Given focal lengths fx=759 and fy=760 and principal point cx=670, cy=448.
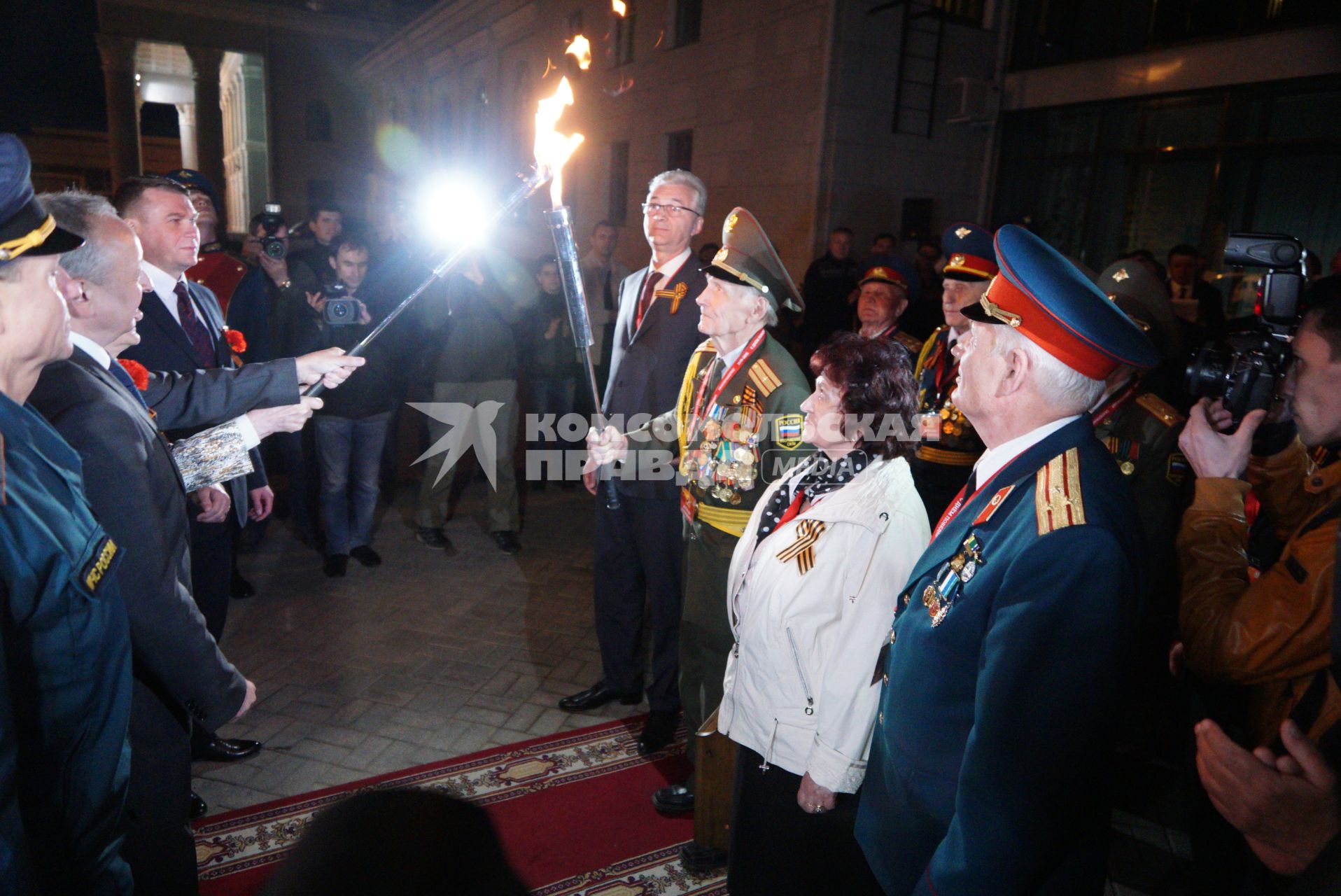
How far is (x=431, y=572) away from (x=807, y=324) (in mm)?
5646

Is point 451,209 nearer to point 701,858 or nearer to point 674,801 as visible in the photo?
point 674,801

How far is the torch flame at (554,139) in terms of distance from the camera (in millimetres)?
3504

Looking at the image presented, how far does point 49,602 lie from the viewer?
4.83 feet

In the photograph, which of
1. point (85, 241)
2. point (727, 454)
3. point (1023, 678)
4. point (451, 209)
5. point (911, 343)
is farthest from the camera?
point (451, 209)

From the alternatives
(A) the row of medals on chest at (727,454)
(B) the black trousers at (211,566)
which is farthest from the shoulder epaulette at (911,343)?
(B) the black trousers at (211,566)

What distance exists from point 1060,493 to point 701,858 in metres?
2.15

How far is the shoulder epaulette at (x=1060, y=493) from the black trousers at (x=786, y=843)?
99cm

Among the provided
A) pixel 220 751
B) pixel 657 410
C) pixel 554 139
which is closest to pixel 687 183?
pixel 554 139

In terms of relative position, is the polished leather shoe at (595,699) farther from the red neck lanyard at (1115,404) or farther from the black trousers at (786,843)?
the red neck lanyard at (1115,404)

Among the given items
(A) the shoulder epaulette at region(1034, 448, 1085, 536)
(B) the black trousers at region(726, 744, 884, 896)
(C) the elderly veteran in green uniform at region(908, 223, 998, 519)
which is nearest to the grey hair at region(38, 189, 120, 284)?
(B) the black trousers at region(726, 744, 884, 896)

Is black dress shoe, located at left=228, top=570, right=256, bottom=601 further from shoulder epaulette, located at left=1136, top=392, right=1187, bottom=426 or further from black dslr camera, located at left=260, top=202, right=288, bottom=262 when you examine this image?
shoulder epaulette, located at left=1136, top=392, right=1187, bottom=426

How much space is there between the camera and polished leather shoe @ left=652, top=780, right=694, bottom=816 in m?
3.18

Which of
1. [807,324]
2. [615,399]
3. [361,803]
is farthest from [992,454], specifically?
[807,324]

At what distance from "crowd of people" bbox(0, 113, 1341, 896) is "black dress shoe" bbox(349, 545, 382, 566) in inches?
68.5
